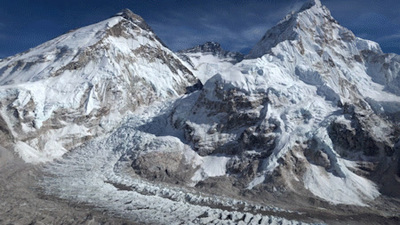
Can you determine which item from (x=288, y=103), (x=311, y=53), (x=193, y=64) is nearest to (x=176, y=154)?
(x=288, y=103)

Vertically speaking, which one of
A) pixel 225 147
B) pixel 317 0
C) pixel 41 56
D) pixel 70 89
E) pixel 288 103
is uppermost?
pixel 317 0

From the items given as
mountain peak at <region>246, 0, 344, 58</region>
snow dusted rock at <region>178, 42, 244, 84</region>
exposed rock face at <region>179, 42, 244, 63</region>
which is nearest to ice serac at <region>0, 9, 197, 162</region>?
snow dusted rock at <region>178, 42, 244, 84</region>

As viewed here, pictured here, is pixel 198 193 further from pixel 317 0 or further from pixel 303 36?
pixel 317 0

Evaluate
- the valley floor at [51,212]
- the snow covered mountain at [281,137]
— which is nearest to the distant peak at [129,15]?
the snow covered mountain at [281,137]

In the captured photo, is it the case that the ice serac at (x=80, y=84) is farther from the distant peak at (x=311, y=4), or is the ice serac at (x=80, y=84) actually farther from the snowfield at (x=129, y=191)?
the distant peak at (x=311, y=4)

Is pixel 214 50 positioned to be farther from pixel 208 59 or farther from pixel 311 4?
pixel 311 4

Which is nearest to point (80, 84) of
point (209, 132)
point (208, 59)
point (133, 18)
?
point (209, 132)

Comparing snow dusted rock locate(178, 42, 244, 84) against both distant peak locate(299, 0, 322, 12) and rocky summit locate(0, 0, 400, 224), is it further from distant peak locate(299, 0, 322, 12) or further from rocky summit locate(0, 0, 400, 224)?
distant peak locate(299, 0, 322, 12)

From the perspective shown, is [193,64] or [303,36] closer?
[303,36]
